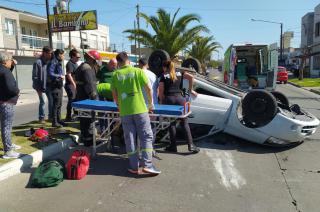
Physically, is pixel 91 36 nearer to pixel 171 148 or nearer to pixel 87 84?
pixel 87 84

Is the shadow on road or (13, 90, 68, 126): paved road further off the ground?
the shadow on road

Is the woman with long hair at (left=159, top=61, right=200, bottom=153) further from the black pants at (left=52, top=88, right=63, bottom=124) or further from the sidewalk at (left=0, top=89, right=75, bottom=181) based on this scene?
the black pants at (left=52, top=88, right=63, bottom=124)

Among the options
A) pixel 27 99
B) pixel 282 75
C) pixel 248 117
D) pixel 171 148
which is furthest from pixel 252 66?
pixel 171 148

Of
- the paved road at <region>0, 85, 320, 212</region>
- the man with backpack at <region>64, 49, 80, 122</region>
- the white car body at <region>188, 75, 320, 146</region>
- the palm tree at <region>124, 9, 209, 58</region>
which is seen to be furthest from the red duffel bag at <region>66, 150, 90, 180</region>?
the palm tree at <region>124, 9, 209, 58</region>

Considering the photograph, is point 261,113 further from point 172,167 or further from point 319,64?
point 319,64

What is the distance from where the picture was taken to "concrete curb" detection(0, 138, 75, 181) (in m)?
5.35

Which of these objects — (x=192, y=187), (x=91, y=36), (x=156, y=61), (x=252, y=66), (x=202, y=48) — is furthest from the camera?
(x=91, y=36)

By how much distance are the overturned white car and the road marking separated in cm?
63

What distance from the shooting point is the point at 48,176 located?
4980mm

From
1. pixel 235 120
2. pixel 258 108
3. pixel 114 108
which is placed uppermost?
pixel 114 108

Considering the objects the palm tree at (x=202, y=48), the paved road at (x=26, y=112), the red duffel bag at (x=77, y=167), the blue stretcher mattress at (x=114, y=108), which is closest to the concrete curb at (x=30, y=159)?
the red duffel bag at (x=77, y=167)

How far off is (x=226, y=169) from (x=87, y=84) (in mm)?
3054

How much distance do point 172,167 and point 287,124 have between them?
234cm

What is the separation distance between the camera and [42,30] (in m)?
40.0
